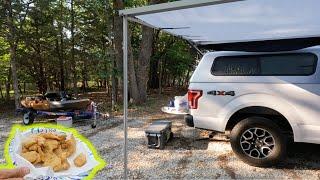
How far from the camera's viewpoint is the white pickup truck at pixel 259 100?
15.4 ft

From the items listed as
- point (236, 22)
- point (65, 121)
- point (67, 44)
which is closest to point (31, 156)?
point (236, 22)

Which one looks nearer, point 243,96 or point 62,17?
point 243,96

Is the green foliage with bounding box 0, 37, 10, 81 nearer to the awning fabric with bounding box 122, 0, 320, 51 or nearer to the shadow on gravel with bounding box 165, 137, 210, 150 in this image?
the shadow on gravel with bounding box 165, 137, 210, 150

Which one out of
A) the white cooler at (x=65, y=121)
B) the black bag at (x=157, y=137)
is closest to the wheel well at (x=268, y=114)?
the black bag at (x=157, y=137)

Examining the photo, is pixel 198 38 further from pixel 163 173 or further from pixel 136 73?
pixel 136 73

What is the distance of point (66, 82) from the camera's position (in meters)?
17.4

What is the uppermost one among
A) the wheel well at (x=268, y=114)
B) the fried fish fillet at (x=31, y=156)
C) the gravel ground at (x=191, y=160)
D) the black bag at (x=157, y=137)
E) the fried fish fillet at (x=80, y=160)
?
the fried fish fillet at (x=31, y=156)

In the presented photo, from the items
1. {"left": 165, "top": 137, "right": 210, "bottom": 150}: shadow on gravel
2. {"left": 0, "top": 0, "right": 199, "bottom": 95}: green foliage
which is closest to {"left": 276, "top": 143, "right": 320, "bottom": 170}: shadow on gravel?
{"left": 165, "top": 137, "right": 210, "bottom": 150}: shadow on gravel

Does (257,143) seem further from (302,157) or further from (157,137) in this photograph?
(157,137)

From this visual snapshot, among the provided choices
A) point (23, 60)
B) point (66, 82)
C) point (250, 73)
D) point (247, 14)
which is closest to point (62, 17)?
point (23, 60)

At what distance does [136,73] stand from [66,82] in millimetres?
6228

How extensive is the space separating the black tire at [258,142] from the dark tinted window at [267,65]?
0.73 meters

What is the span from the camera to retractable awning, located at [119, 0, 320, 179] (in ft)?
10.8

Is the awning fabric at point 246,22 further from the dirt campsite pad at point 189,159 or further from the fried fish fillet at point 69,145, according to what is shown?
the fried fish fillet at point 69,145
